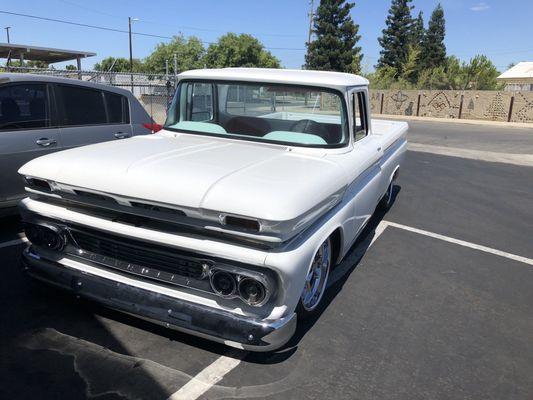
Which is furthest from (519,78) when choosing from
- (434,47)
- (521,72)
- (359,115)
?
(359,115)

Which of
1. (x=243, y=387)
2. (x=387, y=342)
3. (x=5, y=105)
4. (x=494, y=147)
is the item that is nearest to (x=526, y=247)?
(x=387, y=342)

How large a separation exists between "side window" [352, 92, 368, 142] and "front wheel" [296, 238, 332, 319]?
1293 mm

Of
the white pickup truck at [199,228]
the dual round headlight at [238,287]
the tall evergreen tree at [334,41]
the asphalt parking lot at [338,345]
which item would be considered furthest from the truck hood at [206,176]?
the tall evergreen tree at [334,41]

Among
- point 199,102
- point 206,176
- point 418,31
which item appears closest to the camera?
point 206,176

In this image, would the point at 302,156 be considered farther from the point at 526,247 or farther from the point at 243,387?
the point at 526,247

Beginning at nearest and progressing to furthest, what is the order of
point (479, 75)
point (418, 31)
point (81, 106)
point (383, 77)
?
point (81, 106) < point (479, 75) < point (383, 77) < point (418, 31)

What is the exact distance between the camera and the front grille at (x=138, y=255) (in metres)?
2.67

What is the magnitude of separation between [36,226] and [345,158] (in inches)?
92.0

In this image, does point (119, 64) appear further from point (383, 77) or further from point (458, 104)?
point (458, 104)

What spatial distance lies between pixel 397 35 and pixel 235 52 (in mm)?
25275

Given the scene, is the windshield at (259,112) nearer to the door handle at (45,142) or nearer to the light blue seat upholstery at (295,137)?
the light blue seat upholstery at (295,137)

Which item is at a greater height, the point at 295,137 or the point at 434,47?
the point at 434,47

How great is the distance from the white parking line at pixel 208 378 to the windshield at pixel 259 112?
1852 mm

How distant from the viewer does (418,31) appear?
56188 millimetres
